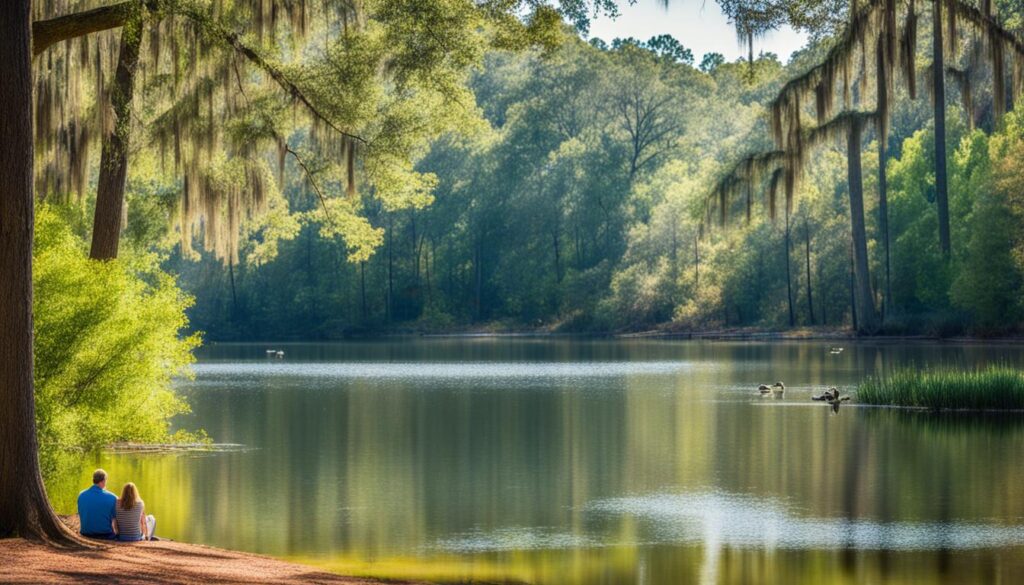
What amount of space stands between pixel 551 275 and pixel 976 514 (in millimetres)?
71653

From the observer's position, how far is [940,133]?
1951 inches

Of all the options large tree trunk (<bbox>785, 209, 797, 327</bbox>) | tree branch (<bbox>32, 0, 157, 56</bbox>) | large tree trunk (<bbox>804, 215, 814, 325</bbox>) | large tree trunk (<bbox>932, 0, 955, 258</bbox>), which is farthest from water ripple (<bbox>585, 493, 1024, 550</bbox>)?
large tree trunk (<bbox>785, 209, 797, 327</bbox>)

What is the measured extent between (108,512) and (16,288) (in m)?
2.11

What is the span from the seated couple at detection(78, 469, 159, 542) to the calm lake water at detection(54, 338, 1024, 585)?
1992mm

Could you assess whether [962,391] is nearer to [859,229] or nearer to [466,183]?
[859,229]

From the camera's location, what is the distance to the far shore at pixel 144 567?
32.2 feet

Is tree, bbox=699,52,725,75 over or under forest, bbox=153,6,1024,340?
over

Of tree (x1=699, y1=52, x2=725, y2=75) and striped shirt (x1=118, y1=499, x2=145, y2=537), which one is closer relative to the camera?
striped shirt (x1=118, y1=499, x2=145, y2=537)

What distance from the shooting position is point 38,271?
55.0 ft

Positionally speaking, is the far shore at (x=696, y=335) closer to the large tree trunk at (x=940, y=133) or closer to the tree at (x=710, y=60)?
the large tree trunk at (x=940, y=133)

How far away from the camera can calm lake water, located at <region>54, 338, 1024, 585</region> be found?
13.3m

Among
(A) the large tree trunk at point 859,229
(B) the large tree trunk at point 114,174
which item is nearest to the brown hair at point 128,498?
(B) the large tree trunk at point 114,174

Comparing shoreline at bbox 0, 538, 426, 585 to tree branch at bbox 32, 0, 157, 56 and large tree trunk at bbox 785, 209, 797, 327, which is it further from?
large tree trunk at bbox 785, 209, 797, 327

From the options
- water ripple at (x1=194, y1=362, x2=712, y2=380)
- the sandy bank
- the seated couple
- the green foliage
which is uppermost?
the green foliage
